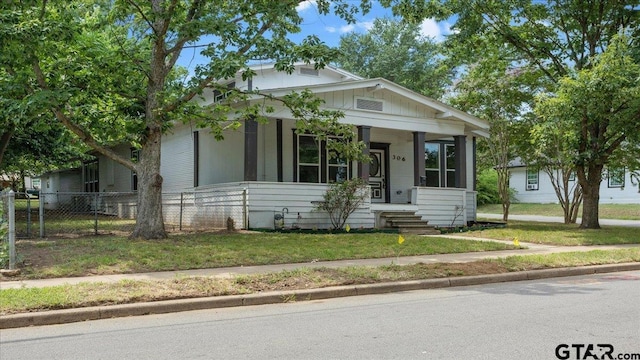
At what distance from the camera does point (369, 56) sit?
167 feet

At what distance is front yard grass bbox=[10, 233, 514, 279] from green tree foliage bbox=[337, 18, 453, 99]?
32.6 meters

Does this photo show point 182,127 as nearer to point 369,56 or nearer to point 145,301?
point 145,301

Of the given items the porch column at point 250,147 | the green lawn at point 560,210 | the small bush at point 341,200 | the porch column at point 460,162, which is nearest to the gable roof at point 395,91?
the porch column at point 460,162

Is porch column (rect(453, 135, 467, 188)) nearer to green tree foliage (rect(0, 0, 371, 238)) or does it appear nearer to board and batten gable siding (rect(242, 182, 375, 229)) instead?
board and batten gable siding (rect(242, 182, 375, 229))

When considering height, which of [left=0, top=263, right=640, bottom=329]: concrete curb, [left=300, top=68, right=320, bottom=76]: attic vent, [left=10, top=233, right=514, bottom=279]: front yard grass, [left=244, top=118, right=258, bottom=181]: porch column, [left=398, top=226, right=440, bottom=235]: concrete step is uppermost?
[left=300, top=68, right=320, bottom=76]: attic vent

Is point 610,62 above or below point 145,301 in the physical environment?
above

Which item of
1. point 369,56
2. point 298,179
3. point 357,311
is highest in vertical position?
point 369,56

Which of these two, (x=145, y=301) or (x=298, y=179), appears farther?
(x=298, y=179)

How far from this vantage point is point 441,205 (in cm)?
1984

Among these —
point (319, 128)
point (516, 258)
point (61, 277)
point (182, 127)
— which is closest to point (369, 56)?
point (182, 127)

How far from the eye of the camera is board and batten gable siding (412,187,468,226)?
19375 mm

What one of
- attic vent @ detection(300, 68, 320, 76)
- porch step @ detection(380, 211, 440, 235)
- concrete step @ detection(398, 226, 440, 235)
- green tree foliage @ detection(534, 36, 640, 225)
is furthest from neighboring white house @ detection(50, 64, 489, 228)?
green tree foliage @ detection(534, 36, 640, 225)

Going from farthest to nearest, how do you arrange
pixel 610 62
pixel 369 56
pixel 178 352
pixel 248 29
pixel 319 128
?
1. pixel 369 56
2. pixel 610 62
3. pixel 319 128
4. pixel 248 29
5. pixel 178 352

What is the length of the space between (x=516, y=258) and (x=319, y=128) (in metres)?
6.13
